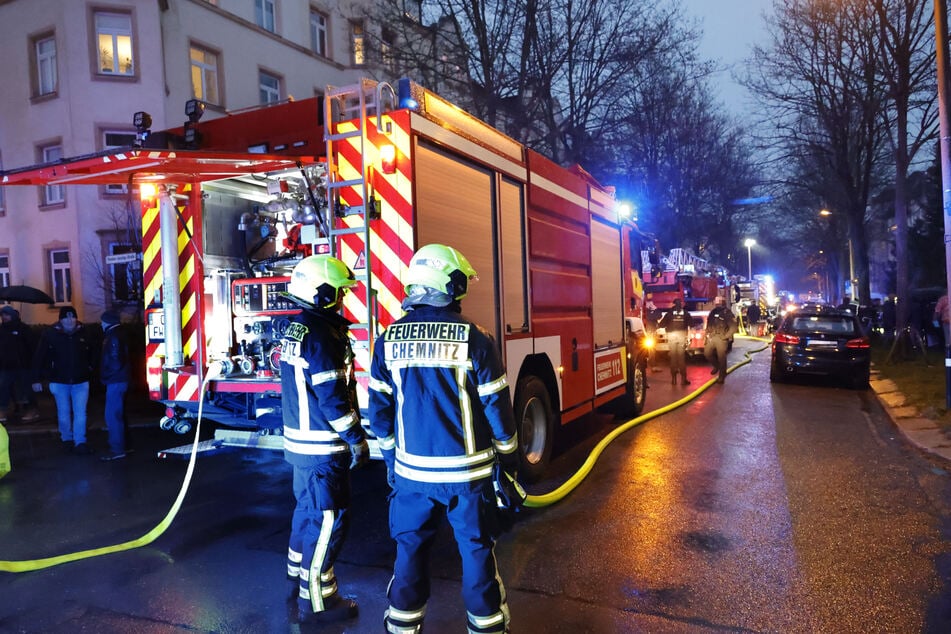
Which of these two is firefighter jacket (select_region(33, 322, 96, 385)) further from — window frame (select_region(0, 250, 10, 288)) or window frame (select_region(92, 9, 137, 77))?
window frame (select_region(0, 250, 10, 288))

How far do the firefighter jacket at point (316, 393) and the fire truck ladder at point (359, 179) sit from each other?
1072 mm

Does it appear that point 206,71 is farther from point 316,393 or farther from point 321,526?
point 321,526

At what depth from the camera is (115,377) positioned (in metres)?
7.09

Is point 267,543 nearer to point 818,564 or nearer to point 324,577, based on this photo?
point 324,577

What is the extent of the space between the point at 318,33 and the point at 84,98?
28.2ft

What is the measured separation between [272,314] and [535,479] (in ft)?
8.71

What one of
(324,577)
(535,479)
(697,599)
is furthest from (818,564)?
(324,577)

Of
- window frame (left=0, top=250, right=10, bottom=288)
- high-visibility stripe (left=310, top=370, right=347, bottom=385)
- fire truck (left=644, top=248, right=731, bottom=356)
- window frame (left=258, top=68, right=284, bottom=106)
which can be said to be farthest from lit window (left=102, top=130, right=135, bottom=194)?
high-visibility stripe (left=310, top=370, right=347, bottom=385)

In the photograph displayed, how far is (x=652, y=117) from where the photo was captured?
21828mm

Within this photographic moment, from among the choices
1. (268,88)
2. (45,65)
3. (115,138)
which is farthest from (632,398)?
(45,65)

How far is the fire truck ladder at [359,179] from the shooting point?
176 inches

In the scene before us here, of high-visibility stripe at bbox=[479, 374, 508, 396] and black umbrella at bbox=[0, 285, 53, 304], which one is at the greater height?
black umbrella at bbox=[0, 285, 53, 304]

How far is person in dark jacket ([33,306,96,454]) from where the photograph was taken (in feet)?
24.0

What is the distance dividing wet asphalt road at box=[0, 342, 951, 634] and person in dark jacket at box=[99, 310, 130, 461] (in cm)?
36
